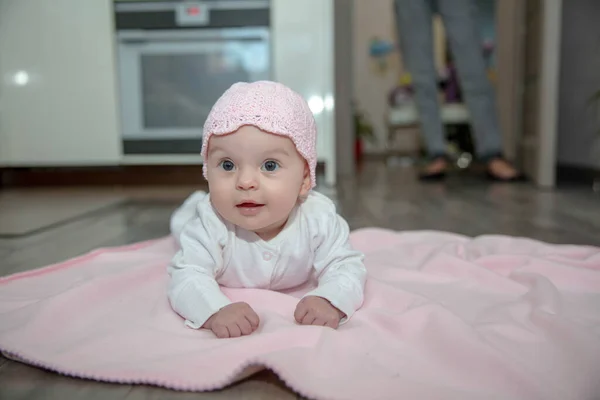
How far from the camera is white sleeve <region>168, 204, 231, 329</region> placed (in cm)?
77

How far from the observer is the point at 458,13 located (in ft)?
8.52

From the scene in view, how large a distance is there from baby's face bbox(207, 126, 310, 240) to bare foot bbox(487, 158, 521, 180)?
2.15 m

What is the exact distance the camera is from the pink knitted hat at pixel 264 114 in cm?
78

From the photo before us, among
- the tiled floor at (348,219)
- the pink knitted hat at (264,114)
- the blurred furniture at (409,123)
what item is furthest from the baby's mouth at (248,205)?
the blurred furniture at (409,123)

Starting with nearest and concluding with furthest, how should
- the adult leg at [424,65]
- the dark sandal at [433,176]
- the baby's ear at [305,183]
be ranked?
the baby's ear at [305,183] < the adult leg at [424,65] < the dark sandal at [433,176]

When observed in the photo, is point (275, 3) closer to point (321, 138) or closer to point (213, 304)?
point (321, 138)

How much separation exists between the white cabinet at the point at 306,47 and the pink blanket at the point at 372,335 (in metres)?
1.51

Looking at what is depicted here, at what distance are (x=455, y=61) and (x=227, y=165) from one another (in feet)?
7.12

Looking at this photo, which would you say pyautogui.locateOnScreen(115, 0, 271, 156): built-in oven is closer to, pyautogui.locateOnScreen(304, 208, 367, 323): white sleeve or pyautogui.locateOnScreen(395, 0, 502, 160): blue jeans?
pyautogui.locateOnScreen(395, 0, 502, 160): blue jeans

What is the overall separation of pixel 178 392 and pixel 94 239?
3.24 feet

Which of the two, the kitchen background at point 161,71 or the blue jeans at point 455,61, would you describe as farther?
the blue jeans at point 455,61

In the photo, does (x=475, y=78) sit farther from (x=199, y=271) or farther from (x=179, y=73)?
(x=199, y=271)

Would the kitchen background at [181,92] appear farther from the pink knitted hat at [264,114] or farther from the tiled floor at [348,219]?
the pink knitted hat at [264,114]

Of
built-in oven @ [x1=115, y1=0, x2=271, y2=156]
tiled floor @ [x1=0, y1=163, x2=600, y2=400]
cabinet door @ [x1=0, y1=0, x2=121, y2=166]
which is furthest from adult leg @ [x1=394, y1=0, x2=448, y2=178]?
cabinet door @ [x1=0, y1=0, x2=121, y2=166]
